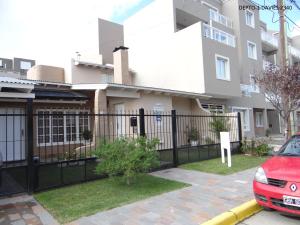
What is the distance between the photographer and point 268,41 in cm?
2792

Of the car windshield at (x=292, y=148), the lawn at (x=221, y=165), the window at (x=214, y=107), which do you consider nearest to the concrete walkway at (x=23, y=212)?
the car windshield at (x=292, y=148)

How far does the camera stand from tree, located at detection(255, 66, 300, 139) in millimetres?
11125

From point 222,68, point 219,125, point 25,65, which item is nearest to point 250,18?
point 222,68

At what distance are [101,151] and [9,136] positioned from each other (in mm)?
7575

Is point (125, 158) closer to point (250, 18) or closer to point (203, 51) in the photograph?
point (203, 51)

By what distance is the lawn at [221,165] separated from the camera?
29.4ft

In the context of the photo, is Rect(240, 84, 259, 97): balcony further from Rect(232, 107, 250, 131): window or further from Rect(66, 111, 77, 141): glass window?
Rect(66, 111, 77, 141): glass window

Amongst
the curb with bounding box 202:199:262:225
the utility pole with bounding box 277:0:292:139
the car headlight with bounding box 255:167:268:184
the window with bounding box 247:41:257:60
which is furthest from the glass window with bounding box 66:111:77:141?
the window with bounding box 247:41:257:60

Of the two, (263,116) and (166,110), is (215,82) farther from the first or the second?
(263,116)

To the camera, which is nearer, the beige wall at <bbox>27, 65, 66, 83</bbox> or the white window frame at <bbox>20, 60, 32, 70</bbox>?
the beige wall at <bbox>27, 65, 66, 83</bbox>

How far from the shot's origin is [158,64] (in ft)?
66.3

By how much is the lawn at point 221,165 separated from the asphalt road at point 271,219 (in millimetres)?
3410

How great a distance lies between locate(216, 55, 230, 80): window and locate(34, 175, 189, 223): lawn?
12266mm

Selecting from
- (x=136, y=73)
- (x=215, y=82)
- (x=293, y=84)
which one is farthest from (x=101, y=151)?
(x=136, y=73)
